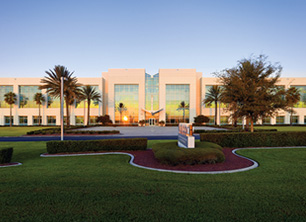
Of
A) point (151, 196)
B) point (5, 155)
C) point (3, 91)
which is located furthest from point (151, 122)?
point (151, 196)

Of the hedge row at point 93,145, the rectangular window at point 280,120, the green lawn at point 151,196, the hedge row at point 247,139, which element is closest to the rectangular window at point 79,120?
the hedge row at point 93,145

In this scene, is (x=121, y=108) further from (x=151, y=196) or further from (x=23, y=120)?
(x=151, y=196)

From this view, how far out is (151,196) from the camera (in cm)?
461

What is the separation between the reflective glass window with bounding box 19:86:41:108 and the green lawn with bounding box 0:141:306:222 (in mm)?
53022

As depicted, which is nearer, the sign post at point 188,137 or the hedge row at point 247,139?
the sign post at point 188,137

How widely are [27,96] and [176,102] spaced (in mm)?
43067

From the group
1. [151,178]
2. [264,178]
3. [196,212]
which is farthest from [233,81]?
[196,212]

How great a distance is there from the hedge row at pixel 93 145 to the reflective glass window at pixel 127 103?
36.7 m

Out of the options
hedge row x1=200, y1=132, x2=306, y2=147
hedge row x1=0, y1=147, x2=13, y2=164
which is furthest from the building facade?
hedge row x1=0, y1=147, x2=13, y2=164

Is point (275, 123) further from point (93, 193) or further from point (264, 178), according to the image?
point (93, 193)

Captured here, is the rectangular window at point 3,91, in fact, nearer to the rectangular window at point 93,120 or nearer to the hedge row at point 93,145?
the rectangular window at point 93,120

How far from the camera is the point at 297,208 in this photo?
13.0 feet

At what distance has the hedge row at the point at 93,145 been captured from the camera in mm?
11570

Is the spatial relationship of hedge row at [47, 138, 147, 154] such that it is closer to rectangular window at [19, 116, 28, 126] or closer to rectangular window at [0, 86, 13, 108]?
rectangular window at [19, 116, 28, 126]
